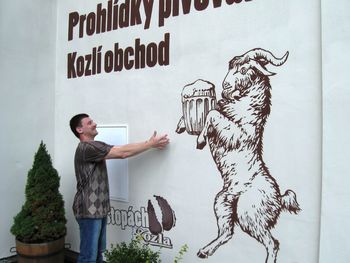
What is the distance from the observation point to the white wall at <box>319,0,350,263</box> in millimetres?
2660

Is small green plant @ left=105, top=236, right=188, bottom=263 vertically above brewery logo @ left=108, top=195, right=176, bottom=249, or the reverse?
brewery logo @ left=108, top=195, right=176, bottom=249

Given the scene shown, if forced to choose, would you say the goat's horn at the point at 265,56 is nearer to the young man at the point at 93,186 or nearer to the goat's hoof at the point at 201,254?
the young man at the point at 93,186

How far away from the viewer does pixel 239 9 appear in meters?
3.39

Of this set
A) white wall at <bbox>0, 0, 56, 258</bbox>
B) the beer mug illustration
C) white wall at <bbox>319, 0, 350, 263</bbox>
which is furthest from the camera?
white wall at <bbox>0, 0, 56, 258</bbox>

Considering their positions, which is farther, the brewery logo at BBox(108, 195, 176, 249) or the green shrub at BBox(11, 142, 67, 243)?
the green shrub at BBox(11, 142, 67, 243)

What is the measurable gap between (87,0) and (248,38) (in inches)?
109

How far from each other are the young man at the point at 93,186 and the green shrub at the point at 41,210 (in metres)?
0.77

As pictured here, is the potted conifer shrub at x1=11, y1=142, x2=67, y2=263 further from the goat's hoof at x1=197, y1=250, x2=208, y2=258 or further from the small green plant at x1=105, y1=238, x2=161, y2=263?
the goat's hoof at x1=197, y1=250, x2=208, y2=258

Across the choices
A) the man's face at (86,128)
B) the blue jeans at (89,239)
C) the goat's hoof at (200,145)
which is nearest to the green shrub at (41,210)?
the blue jeans at (89,239)

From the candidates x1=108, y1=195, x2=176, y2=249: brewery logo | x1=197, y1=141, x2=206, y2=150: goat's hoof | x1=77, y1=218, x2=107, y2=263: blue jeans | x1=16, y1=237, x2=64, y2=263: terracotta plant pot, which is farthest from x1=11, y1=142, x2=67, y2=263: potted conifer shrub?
x1=197, y1=141, x2=206, y2=150: goat's hoof

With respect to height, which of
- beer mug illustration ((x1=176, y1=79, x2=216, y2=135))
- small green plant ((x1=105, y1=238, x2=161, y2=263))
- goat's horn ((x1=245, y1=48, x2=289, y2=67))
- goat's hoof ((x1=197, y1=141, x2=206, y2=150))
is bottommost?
small green plant ((x1=105, y1=238, x2=161, y2=263))

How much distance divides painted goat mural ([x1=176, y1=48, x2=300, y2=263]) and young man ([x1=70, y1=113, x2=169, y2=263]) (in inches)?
26.0

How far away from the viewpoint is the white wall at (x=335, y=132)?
8.73ft

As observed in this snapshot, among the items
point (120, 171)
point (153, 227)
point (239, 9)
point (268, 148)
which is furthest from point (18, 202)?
point (239, 9)
